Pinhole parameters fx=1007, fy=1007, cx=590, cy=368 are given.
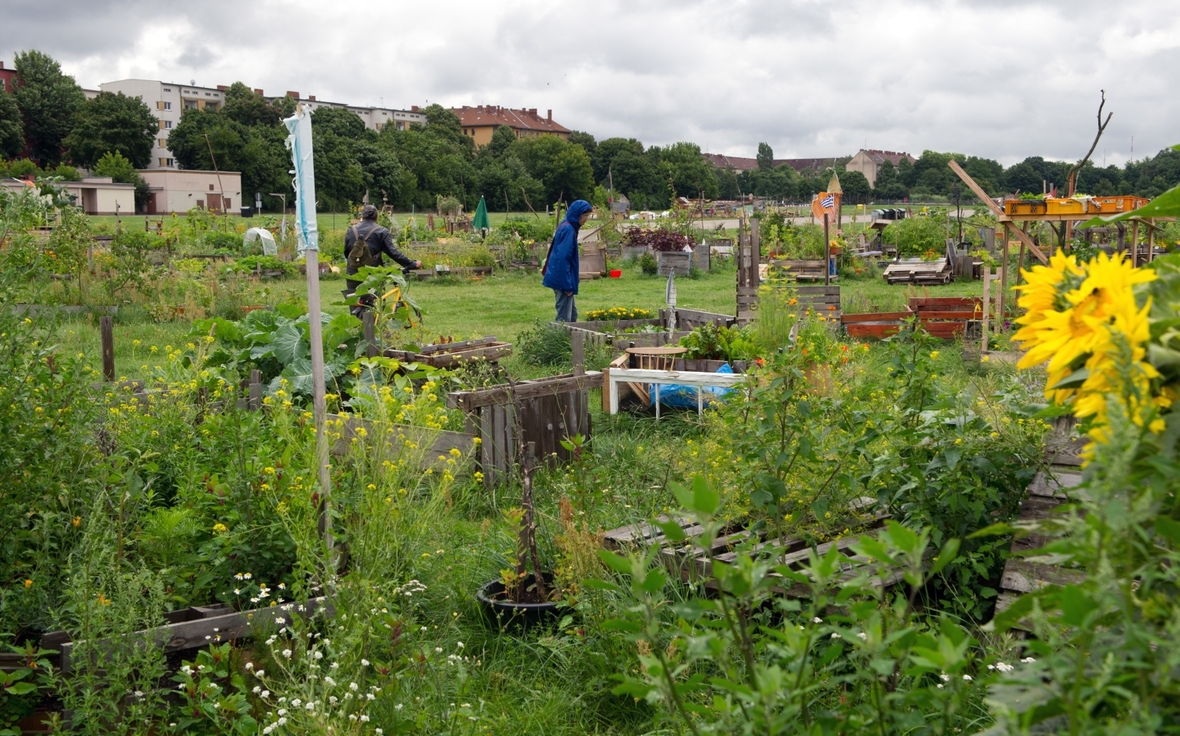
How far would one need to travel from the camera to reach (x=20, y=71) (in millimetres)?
73188

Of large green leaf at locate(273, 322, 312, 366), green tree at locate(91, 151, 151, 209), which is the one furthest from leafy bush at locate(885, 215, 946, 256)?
green tree at locate(91, 151, 151, 209)

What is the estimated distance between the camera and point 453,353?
7809 millimetres

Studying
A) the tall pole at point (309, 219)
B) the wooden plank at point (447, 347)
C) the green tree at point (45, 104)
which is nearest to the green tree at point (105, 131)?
the green tree at point (45, 104)

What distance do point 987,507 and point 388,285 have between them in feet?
18.5

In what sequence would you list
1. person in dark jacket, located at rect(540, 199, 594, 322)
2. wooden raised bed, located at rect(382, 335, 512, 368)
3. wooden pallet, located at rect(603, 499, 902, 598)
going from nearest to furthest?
wooden pallet, located at rect(603, 499, 902, 598), wooden raised bed, located at rect(382, 335, 512, 368), person in dark jacket, located at rect(540, 199, 594, 322)

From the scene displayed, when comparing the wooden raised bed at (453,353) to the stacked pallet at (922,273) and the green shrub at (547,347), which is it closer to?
the green shrub at (547,347)

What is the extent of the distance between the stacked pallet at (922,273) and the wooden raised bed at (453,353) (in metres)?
13.1

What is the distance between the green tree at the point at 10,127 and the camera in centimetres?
6347

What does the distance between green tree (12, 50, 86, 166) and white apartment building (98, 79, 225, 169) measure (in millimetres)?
19010

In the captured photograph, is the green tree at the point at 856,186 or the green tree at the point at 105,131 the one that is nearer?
the green tree at the point at 105,131

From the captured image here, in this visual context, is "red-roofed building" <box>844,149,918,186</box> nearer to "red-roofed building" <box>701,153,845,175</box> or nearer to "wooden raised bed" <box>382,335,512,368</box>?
"red-roofed building" <box>701,153,845,175</box>

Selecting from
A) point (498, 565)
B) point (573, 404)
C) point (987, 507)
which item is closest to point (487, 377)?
point (573, 404)

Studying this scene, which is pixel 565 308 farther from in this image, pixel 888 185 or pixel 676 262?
pixel 888 185

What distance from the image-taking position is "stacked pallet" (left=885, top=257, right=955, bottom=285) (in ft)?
63.9
